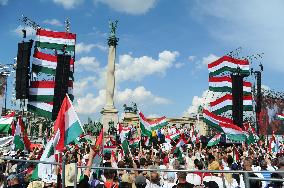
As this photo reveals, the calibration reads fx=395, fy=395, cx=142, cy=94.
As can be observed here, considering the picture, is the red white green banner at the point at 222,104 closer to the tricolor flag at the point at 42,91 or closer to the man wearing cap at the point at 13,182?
the tricolor flag at the point at 42,91

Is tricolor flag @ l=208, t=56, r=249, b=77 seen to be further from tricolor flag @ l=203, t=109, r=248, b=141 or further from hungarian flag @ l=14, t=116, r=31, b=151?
hungarian flag @ l=14, t=116, r=31, b=151

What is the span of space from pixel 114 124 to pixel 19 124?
42291 mm

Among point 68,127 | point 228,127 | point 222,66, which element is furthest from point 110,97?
point 68,127

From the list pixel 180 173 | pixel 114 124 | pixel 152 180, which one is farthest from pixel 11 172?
pixel 114 124

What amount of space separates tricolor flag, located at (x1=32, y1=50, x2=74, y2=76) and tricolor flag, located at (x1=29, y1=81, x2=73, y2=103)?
780 millimetres

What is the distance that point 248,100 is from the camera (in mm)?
27797

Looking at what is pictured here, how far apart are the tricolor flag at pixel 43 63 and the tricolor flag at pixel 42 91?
780 mm

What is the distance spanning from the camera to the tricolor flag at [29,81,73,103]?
1995cm

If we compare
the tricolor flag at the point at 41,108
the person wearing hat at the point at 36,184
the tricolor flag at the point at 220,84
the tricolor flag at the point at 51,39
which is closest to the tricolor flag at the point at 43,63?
→ the tricolor flag at the point at 51,39

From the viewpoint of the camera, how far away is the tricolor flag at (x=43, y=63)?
21078mm

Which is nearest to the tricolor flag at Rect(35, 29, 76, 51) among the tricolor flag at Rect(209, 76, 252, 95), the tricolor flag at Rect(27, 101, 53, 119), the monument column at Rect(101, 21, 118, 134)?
the tricolor flag at Rect(27, 101, 53, 119)

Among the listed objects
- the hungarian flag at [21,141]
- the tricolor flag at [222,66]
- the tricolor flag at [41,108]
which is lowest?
the hungarian flag at [21,141]

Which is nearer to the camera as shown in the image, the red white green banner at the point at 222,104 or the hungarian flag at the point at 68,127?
the hungarian flag at the point at 68,127

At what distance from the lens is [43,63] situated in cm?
2127
